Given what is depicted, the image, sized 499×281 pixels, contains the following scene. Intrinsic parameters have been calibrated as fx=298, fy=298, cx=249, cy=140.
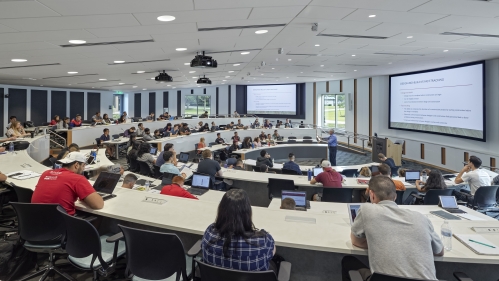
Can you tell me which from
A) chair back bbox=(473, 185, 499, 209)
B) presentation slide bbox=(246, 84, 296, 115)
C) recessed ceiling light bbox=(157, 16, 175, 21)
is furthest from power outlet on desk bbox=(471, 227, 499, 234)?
presentation slide bbox=(246, 84, 296, 115)

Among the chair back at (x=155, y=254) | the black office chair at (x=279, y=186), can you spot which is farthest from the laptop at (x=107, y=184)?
→ the black office chair at (x=279, y=186)

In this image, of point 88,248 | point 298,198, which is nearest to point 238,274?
point 88,248

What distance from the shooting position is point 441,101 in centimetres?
1038

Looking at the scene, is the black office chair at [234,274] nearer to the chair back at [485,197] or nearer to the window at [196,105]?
the chair back at [485,197]

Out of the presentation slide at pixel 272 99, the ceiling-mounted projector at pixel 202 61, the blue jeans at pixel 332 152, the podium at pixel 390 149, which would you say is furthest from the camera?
the presentation slide at pixel 272 99

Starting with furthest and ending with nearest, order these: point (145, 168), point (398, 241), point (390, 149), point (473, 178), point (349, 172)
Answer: point (390, 149) < point (145, 168) < point (349, 172) < point (473, 178) < point (398, 241)

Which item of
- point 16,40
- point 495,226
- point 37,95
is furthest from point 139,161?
point 37,95

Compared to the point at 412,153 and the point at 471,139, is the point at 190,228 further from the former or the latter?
the point at 412,153

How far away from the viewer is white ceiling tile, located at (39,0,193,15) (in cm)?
324

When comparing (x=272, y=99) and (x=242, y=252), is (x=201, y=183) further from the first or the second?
(x=272, y=99)

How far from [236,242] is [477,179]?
527 centimetres

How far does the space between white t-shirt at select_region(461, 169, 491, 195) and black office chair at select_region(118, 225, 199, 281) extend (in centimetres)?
528

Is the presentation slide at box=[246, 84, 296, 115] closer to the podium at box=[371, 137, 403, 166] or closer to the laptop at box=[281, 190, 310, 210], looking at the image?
the podium at box=[371, 137, 403, 166]

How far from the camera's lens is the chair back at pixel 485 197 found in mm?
4770
